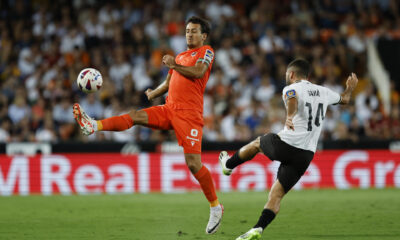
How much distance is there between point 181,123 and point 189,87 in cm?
49

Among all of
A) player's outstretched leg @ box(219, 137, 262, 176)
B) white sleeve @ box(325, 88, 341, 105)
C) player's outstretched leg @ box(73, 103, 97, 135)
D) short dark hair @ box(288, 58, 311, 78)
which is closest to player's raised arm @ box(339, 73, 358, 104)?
white sleeve @ box(325, 88, 341, 105)

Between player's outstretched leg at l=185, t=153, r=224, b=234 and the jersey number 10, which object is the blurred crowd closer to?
player's outstretched leg at l=185, t=153, r=224, b=234

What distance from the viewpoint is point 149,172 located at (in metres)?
15.8

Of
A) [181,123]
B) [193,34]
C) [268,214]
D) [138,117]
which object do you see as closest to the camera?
[268,214]

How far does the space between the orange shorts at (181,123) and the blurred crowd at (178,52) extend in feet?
26.3

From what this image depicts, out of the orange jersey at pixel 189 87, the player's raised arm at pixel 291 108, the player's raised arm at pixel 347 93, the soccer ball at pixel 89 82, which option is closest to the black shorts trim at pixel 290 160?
the player's raised arm at pixel 291 108

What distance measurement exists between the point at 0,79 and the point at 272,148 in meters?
13.2

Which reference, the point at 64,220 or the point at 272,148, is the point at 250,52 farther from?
the point at 272,148

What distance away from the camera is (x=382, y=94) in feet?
62.3

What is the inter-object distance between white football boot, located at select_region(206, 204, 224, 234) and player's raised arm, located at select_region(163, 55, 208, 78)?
1.77 meters

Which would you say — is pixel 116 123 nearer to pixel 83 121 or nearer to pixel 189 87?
pixel 83 121

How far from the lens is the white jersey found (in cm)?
760

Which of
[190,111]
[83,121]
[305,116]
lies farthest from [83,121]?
[305,116]

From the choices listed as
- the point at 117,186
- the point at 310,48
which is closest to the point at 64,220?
the point at 117,186
